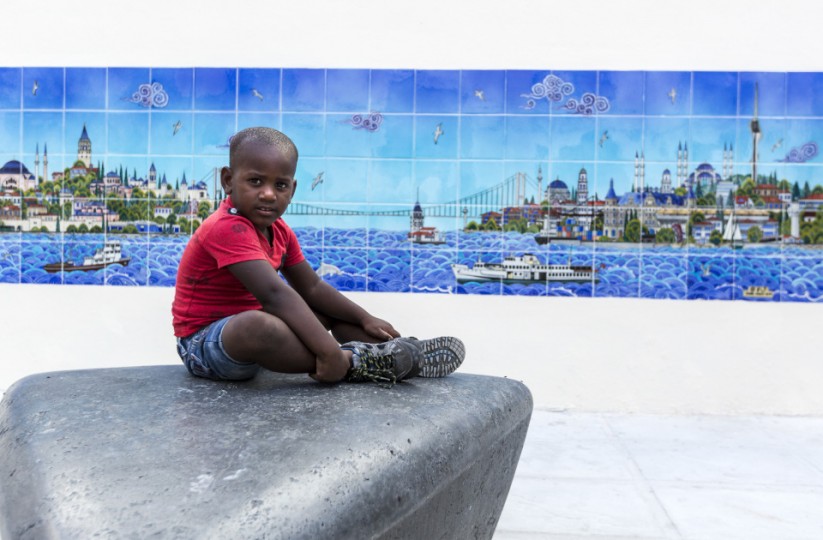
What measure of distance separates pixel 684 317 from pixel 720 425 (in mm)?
498

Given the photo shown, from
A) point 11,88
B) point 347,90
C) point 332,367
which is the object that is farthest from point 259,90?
point 332,367

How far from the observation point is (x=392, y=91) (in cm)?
348

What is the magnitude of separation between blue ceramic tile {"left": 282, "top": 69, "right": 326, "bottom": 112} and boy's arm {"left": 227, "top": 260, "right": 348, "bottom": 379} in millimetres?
1910

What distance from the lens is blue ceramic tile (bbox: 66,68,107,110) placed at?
354 cm

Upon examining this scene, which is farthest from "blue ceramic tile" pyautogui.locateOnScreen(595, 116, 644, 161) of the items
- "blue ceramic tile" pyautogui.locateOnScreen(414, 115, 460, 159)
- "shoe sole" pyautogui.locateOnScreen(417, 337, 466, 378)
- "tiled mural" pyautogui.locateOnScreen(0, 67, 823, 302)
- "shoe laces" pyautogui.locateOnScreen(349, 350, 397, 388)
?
"shoe laces" pyautogui.locateOnScreen(349, 350, 397, 388)

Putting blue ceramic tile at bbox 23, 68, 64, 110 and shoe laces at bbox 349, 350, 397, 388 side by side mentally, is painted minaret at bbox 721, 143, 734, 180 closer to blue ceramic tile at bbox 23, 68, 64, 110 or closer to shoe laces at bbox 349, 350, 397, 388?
shoe laces at bbox 349, 350, 397, 388

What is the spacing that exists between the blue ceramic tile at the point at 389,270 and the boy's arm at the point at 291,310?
1.77 metres

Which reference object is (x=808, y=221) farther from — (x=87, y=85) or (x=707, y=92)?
(x=87, y=85)

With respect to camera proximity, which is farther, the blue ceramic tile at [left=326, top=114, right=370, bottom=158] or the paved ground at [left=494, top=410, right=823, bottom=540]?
the blue ceramic tile at [left=326, top=114, right=370, bottom=158]

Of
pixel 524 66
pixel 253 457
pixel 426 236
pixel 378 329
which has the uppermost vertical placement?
pixel 524 66

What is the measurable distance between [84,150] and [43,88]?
1.14ft

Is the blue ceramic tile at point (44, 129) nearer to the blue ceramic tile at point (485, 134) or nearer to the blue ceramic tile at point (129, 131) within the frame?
the blue ceramic tile at point (129, 131)

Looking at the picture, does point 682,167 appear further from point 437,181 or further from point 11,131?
point 11,131

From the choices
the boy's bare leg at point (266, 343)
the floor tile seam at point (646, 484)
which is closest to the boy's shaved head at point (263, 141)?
the boy's bare leg at point (266, 343)
